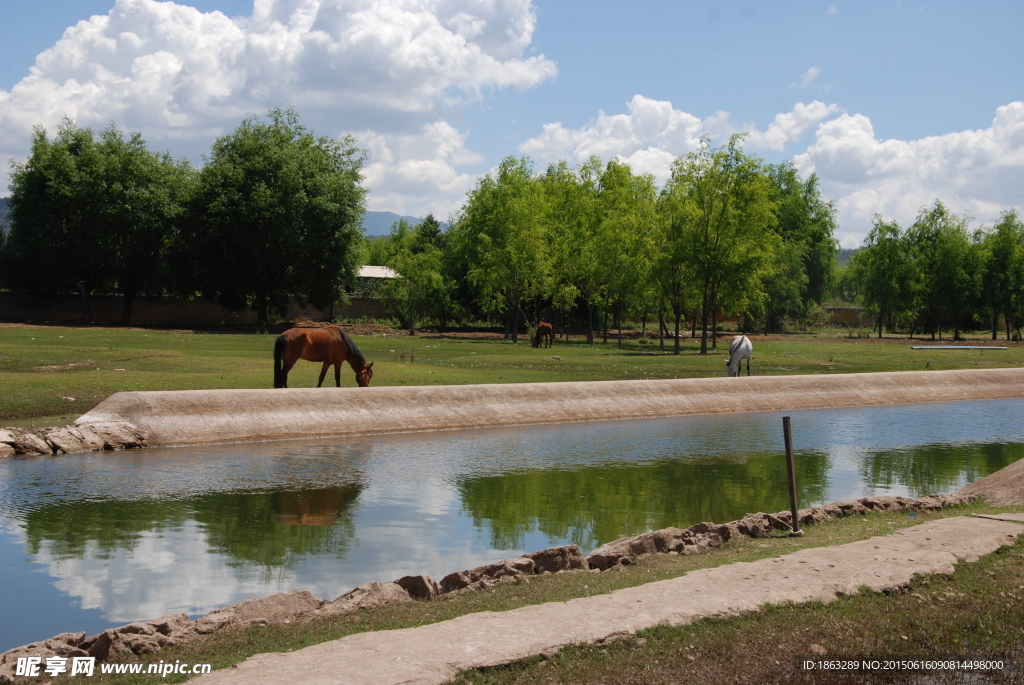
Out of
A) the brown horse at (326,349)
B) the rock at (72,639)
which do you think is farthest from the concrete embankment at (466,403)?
the rock at (72,639)

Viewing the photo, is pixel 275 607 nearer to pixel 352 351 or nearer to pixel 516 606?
pixel 516 606

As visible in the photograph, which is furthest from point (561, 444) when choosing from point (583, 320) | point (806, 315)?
point (806, 315)

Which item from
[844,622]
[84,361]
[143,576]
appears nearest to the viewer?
[844,622]

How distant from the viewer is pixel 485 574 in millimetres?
8602

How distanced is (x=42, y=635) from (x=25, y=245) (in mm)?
60104

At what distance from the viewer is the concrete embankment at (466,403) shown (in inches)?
725

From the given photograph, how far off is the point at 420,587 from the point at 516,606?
1057mm

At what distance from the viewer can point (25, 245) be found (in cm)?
6009

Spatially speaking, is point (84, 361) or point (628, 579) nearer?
point (628, 579)

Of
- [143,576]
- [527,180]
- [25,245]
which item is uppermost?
[527,180]

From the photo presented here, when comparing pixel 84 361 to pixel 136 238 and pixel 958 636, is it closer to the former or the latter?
pixel 958 636

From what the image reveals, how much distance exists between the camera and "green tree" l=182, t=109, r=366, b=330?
197 ft

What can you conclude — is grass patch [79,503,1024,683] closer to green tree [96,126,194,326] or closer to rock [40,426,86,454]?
rock [40,426,86,454]

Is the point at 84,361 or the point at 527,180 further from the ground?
the point at 527,180
